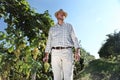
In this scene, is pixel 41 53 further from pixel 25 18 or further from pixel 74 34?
pixel 74 34

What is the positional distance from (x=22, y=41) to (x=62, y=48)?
6817mm

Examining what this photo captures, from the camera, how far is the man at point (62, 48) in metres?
6.50

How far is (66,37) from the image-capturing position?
Result: 6703mm

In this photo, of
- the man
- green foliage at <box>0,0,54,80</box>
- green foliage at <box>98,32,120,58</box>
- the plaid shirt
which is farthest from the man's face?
green foliage at <box>98,32,120,58</box>

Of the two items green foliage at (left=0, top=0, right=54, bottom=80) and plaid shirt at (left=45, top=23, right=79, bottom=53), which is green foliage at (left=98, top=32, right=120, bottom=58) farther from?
plaid shirt at (left=45, top=23, right=79, bottom=53)

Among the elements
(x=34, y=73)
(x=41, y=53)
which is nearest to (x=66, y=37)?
(x=34, y=73)

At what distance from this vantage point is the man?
650 centimetres

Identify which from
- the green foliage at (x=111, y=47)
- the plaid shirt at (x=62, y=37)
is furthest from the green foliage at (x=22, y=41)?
the green foliage at (x=111, y=47)

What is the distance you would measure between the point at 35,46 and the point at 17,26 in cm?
132

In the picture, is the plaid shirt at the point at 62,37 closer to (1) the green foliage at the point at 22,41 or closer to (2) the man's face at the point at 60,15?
(2) the man's face at the point at 60,15

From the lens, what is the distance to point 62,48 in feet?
21.7

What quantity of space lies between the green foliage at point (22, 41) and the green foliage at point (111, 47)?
36350 millimetres

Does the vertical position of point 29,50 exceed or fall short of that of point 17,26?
it falls short

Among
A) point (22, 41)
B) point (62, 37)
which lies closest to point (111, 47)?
point (22, 41)
